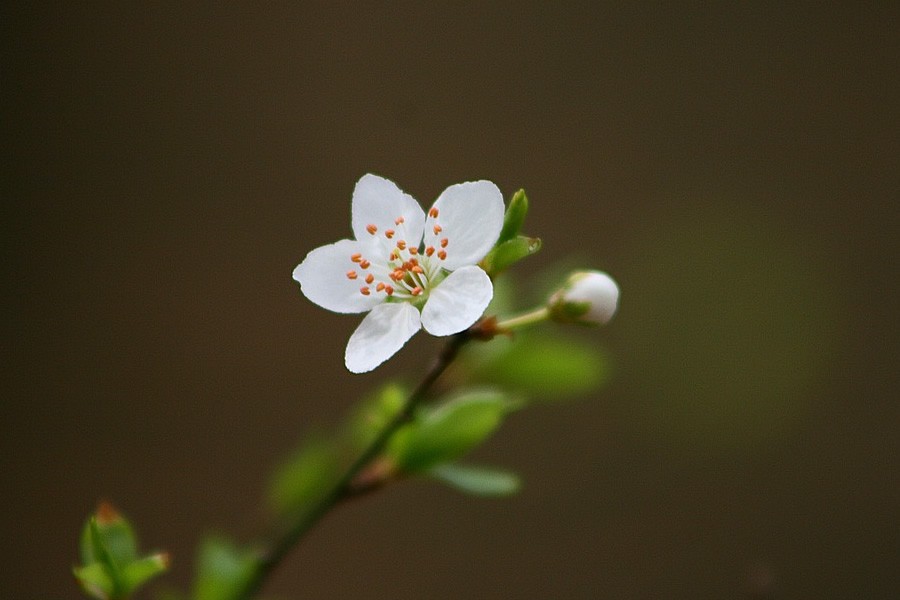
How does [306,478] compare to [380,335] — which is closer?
[380,335]

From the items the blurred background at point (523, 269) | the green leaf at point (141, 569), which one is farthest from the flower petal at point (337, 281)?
the blurred background at point (523, 269)

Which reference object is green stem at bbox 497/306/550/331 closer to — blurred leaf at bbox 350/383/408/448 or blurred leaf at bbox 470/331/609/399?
blurred leaf at bbox 350/383/408/448

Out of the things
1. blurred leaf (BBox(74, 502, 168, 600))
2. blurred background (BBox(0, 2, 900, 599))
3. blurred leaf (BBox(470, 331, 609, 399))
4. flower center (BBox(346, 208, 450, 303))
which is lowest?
blurred leaf (BBox(74, 502, 168, 600))

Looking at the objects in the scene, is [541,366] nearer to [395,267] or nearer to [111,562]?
[395,267]

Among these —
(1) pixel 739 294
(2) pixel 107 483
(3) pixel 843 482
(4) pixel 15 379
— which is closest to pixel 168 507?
(2) pixel 107 483

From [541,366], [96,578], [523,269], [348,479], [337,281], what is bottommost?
[96,578]

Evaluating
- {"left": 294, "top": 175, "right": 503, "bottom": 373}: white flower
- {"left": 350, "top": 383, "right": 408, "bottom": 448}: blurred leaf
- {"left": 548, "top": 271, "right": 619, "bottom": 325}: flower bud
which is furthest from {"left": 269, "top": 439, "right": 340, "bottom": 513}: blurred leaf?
{"left": 548, "top": 271, "right": 619, "bottom": 325}: flower bud

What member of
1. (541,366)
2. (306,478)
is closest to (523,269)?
(541,366)
